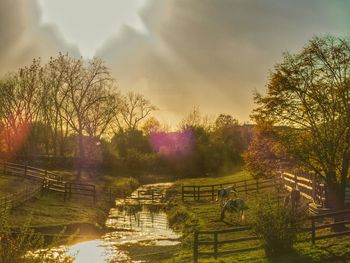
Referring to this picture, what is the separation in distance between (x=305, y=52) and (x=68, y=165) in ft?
191

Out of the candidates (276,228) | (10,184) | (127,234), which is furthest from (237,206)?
(10,184)

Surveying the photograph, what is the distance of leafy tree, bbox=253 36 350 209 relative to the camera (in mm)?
19797

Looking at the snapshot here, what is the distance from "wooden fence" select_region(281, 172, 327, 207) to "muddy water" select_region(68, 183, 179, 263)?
331 inches

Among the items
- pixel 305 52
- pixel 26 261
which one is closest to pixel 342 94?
pixel 305 52

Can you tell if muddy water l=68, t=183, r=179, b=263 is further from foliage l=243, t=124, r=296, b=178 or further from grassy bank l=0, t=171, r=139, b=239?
foliage l=243, t=124, r=296, b=178

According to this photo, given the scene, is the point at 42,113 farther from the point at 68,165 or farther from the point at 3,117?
the point at 68,165

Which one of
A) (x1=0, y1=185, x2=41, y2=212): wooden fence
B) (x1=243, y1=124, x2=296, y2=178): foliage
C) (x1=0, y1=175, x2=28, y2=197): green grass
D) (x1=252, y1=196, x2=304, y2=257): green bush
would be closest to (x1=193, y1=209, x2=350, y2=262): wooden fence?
(x1=252, y1=196, x2=304, y2=257): green bush

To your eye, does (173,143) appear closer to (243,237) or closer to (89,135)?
(89,135)

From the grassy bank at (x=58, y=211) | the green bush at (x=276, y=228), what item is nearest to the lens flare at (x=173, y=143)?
the grassy bank at (x=58, y=211)

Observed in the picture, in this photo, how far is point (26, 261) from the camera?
9867 mm

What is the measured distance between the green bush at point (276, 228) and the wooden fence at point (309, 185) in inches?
275

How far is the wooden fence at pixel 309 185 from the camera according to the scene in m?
23.1

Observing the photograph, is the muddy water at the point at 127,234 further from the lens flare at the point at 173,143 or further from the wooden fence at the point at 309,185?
the lens flare at the point at 173,143

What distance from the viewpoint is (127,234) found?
2720cm
